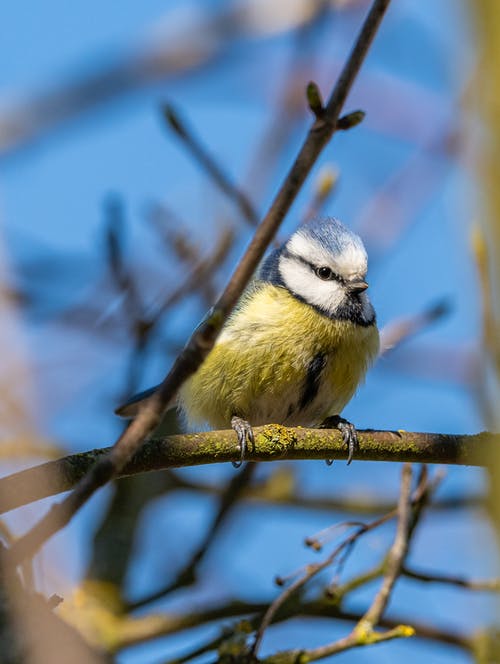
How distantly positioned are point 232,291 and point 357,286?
1.30 metres

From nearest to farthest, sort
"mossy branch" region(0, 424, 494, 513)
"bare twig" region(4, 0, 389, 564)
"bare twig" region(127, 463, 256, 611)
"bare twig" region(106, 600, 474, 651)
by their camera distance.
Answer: "bare twig" region(4, 0, 389, 564)
"mossy branch" region(0, 424, 494, 513)
"bare twig" region(106, 600, 474, 651)
"bare twig" region(127, 463, 256, 611)

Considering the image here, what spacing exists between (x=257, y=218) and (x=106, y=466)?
1.44m

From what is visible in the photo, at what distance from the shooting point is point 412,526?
1.81m

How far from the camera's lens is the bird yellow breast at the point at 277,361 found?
225cm

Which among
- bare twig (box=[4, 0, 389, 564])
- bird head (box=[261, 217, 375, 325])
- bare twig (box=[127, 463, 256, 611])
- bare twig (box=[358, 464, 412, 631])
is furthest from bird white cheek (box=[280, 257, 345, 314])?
bare twig (box=[4, 0, 389, 564])

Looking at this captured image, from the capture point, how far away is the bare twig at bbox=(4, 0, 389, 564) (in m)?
1.06

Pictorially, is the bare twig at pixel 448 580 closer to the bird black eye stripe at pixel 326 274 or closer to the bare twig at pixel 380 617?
the bare twig at pixel 380 617

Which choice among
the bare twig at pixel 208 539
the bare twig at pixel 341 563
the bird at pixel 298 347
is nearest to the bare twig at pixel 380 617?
the bare twig at pixel 341 563

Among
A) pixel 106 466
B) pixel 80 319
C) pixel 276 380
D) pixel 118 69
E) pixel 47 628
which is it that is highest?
pixel 118 69

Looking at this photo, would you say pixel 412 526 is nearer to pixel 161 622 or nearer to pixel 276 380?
pixel 276 380

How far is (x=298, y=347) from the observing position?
2.25 m

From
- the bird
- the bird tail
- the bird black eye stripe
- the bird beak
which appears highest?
the bird black eye stripe

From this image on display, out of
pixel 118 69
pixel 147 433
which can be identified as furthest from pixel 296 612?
pixel 118 69

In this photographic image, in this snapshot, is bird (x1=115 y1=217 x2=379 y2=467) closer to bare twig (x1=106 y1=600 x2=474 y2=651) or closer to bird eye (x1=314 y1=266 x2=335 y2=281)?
bird eye (x1=314 y1=266 x2=335 y2=281)
